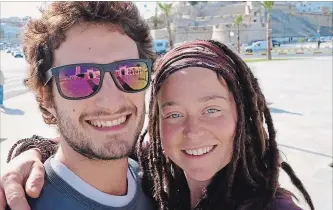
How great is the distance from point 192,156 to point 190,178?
0.71 feet

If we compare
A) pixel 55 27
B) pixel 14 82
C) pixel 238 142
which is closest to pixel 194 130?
pixel 238 142

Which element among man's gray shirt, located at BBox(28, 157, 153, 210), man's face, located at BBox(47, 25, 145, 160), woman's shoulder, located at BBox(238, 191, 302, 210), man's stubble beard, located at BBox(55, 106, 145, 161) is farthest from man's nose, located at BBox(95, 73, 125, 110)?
woman's shoulder, located at BBox(238, 191, 302, 210)

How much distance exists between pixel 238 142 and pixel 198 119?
24 cm

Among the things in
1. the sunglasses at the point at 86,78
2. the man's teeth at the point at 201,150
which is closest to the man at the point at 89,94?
the sunglasses at the point at 86,78

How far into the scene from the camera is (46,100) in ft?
6.64

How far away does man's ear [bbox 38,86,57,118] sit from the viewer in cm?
201

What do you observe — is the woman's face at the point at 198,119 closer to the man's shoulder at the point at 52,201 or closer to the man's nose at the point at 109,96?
the man's nose at the point at 109,96

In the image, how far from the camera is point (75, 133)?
1.90 meters

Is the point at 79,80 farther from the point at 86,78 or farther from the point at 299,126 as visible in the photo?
the point at 299,126

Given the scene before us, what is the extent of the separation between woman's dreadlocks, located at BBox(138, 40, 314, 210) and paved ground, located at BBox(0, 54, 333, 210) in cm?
42

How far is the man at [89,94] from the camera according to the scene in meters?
1.87

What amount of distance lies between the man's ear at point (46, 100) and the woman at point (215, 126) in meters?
0.52

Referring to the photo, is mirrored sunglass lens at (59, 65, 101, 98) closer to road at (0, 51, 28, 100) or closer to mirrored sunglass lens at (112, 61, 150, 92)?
mirrored sunglass lens at (112, 61, 150, 92)

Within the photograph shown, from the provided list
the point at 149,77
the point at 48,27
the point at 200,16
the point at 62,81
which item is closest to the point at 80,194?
the point at 62,81
